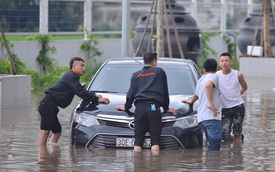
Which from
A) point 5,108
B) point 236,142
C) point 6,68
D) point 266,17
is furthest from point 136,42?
point 236,142

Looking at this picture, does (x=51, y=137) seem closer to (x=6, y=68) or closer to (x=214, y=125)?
(x=214, y=125)

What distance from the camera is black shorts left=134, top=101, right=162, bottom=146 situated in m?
12.6

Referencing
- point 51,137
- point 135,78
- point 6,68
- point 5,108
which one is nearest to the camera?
point 135,78

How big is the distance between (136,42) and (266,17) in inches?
181

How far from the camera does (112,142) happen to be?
1300cm

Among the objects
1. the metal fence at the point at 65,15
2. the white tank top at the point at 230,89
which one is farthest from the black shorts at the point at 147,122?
the metal fence at the point at 65,15

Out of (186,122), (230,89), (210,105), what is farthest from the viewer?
(230,89)

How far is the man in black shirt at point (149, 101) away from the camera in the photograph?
1258 centimetres

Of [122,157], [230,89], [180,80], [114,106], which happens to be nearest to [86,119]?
[114,106]

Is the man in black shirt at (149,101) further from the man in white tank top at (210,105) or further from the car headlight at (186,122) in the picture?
the man in white tank top at (210,105)

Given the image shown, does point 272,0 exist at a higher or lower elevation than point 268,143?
higher

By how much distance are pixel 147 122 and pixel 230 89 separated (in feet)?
7.26

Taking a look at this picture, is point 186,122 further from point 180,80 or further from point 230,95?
point 180,80

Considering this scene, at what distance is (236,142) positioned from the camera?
14594 millimetres
